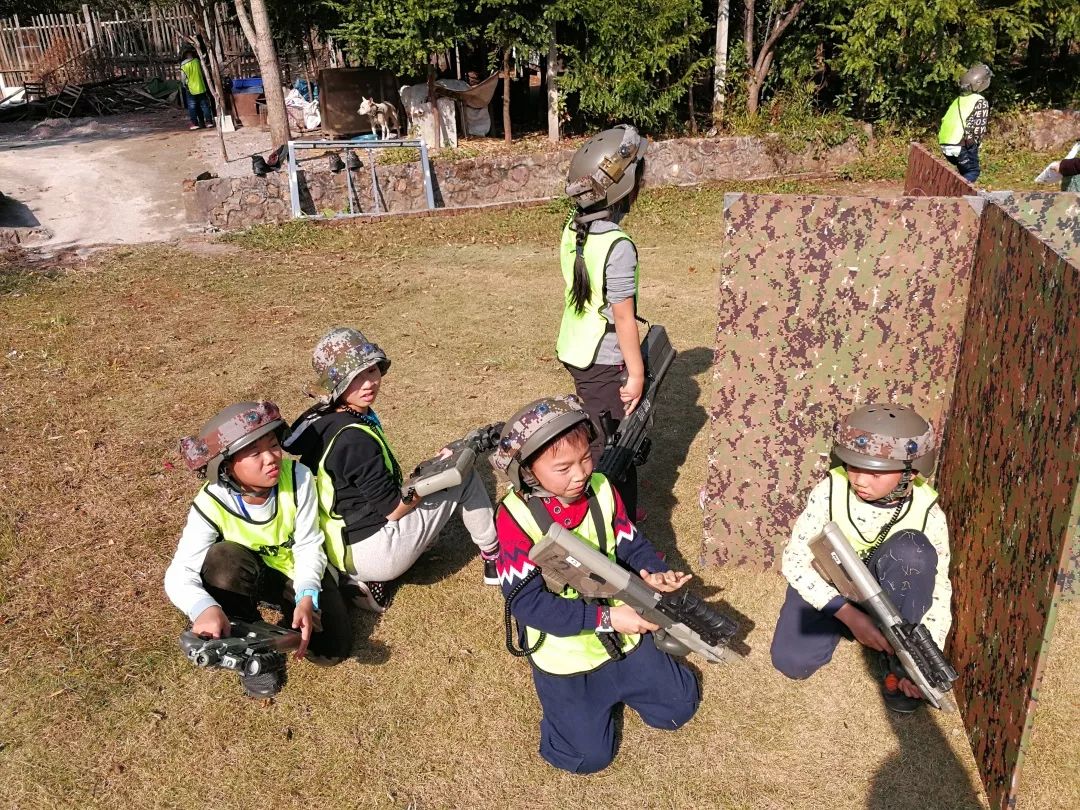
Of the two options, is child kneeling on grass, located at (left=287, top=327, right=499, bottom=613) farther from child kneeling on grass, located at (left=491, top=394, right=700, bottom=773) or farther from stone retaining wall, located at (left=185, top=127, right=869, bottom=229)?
stone retaining wall, located at (left=185, top=127, right=869, bottom=229)

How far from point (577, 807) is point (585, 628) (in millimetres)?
733

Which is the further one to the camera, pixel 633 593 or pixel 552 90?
pixel 552 90

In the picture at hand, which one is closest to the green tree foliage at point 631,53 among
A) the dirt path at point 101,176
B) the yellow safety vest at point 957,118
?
the yellow safety vest at point 957,118

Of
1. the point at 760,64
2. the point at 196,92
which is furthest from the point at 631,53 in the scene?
the point at 196,92

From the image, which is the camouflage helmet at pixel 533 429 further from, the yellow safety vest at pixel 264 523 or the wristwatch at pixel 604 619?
the yellow safety vest at pixel 264 523

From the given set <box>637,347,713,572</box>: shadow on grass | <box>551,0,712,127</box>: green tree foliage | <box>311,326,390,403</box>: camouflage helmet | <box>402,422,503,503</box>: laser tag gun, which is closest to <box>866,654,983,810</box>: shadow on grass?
<box>637,347,713,572</box>: shadow on grass

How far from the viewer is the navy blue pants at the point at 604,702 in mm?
3283

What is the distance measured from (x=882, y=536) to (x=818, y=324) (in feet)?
3.41

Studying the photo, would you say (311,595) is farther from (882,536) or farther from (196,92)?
(196,92)

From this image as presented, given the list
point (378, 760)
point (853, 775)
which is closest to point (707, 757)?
point (853, 775)

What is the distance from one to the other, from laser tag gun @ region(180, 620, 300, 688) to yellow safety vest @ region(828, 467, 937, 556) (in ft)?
7.54

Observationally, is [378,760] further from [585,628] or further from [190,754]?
[585,628]

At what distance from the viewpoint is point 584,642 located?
3.31 metres

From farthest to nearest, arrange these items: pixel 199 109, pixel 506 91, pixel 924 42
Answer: pixel 199 109 < pixel 506 91 < pixel 924 42
